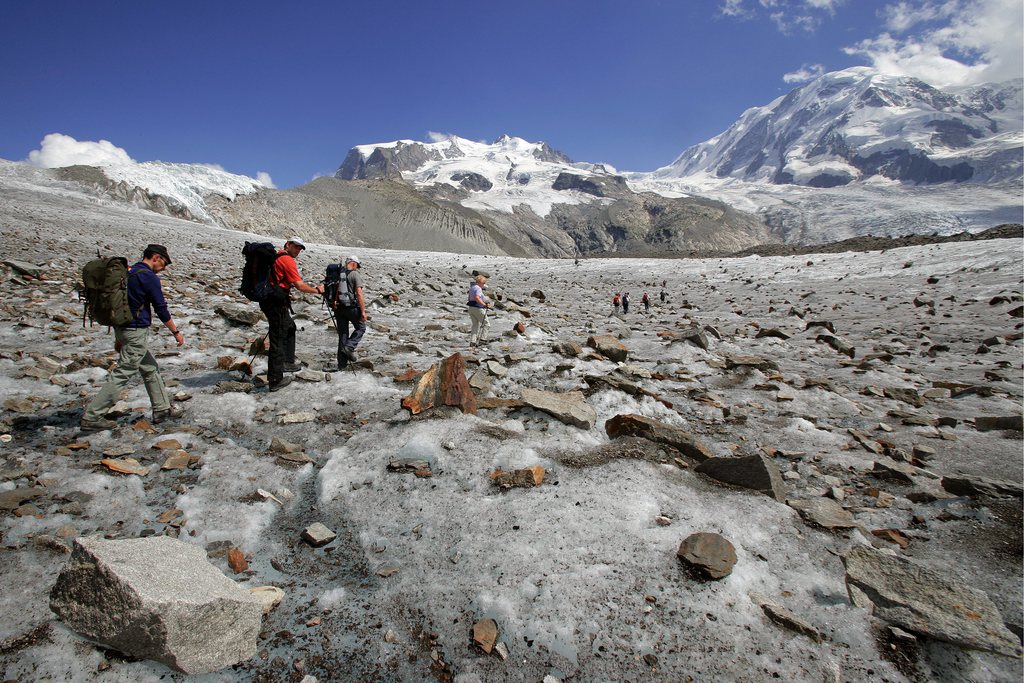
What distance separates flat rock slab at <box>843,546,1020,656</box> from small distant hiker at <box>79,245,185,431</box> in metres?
7.28

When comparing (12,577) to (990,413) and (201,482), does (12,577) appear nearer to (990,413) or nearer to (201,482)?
(201,482)

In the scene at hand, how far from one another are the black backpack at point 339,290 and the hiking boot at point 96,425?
358 centimetres

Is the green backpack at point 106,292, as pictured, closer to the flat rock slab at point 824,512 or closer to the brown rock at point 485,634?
the brown rock at point 485,634

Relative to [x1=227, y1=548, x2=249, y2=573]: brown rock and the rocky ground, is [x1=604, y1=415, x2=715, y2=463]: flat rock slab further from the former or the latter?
[x1=227, y1=548, x2=249, y2=573]: brown rock

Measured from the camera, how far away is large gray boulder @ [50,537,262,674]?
2.49 metres

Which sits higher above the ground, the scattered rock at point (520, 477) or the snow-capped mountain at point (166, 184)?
the snow-capped mountain at point (166, 184)

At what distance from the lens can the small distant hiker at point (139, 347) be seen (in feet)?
A: 17.3

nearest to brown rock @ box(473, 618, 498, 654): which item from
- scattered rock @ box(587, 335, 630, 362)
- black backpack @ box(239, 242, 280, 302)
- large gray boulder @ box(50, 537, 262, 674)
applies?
large gray boulder @ box(50, 537, 262, 674)

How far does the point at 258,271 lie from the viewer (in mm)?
6859

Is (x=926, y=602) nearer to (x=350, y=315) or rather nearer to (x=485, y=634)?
(x=485, y=634)

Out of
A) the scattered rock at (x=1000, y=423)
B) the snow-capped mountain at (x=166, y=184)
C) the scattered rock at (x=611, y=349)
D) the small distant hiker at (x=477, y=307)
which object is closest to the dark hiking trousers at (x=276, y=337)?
the small distant hiker at (x=477, y=307)

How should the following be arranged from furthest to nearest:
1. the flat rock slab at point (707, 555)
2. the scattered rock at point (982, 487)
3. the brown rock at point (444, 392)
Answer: the brown rock at point (444, 392)
the scattered rock at point (982, 487)
the flat rock slab at point (707, 555)

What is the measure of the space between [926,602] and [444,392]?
4970 millimetres

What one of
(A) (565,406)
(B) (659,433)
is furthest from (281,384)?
(B) (659,433)
